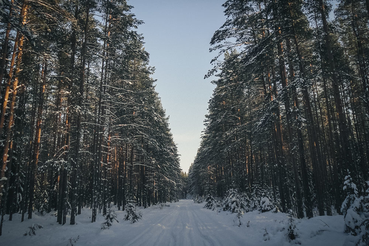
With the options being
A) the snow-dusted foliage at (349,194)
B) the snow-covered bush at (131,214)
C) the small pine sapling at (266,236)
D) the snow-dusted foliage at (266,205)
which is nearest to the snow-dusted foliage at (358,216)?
the snow-dusted foliage at (349,194)

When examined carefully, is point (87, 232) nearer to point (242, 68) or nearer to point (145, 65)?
point (242, 68)

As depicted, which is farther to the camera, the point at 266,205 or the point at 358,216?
the point at 266,205

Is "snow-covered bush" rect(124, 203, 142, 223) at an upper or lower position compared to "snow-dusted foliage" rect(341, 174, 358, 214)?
lower

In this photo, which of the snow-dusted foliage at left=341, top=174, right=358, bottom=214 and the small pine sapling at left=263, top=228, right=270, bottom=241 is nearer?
the snow-dusted foliage at left=341, top=174, right=358, bottom=214

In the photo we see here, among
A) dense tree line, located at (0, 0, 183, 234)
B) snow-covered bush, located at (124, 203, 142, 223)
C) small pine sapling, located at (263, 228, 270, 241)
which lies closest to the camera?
small pine sapling, located at (263, 228, 270, 241)

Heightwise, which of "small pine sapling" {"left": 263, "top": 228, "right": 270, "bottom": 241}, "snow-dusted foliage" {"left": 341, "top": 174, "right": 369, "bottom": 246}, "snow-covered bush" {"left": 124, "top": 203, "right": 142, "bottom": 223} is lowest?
"snow-covered bush" {"left": 124, "top": 203, "right": 142, "bottom": 223}

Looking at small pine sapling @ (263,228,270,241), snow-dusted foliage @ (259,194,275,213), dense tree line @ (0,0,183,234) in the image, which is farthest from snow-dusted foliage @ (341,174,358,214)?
dense tree line @ (0,0,183,234)

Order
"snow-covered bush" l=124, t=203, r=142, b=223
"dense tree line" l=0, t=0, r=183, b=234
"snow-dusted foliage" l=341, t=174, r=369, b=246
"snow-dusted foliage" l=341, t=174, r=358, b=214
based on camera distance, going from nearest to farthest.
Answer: "snow-dusted foliage" l=341, t=174, r=369, b=246, "snow-dusted foliage" l=341, t=174, r=358, b=214, "dense tree line" l=0, t=0, r=183, b=234, "snow-covered bush" l=124, t=203, r=142, b=223

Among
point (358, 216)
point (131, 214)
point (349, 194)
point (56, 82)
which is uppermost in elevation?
point (56, 82)

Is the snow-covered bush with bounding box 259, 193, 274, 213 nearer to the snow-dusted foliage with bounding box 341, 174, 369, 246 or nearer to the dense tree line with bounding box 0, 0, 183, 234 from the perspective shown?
the snow-dusted foliage with bounding box 341, 174, 369, 246

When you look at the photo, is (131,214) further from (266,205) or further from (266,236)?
(266,236)

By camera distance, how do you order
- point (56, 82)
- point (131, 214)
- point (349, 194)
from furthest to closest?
point (56, 82) < point (131, 214) < point (349, 194)

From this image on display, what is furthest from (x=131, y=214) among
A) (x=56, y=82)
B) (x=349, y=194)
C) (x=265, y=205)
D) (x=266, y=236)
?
(x=349, y=194)

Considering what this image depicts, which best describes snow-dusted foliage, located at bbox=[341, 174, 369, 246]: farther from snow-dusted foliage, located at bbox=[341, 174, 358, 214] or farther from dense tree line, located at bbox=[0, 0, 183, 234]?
dense tree line, located at bbox=[0, 0, 183, 234]
